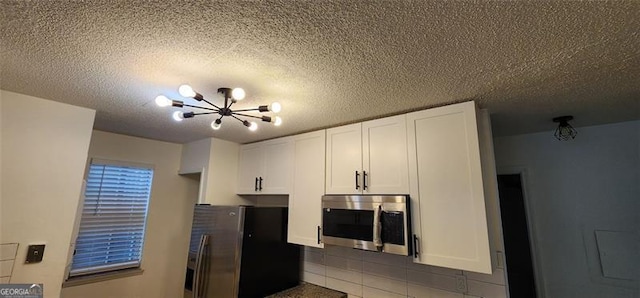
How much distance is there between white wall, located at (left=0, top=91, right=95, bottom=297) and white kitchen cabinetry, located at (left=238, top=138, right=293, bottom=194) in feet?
4.83

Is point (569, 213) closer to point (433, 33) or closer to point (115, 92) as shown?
point (433, 33)

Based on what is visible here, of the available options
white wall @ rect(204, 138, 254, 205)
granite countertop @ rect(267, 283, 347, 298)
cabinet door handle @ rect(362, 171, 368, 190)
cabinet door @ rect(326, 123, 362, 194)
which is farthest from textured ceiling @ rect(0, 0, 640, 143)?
granite countertop @ rect(267, 283, 347, 298)

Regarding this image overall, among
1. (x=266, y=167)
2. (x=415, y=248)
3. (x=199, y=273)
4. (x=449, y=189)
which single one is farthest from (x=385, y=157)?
(x=199, y=273)

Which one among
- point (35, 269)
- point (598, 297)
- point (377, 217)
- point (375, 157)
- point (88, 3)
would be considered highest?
point (88, 3)

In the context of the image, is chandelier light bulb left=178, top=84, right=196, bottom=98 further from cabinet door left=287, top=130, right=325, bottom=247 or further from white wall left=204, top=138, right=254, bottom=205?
white wall left=204, top=138, right=254, bottom=205

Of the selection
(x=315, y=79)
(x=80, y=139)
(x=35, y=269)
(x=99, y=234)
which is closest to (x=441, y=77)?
(x=315, y=79)

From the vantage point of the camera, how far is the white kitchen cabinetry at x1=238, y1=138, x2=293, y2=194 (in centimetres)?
284

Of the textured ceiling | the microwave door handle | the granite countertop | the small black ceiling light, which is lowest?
the granite countertop

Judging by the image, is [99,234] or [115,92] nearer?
[115,92]

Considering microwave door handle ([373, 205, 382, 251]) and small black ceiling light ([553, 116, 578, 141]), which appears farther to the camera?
small black ceiling light ([553, 116, 578, 141])

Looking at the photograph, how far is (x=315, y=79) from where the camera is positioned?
1604 mm

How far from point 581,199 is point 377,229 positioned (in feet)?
6.29

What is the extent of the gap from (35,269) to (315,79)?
230 centimetres

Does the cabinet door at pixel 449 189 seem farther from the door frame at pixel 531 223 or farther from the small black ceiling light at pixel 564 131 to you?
the door frame at pixel 531 223
